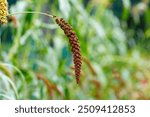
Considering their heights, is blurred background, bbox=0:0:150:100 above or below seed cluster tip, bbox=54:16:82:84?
above

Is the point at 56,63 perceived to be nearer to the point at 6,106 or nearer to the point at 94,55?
the point at 94,55

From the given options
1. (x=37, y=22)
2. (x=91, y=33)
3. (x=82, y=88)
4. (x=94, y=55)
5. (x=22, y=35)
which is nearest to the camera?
(x=22, y=35)

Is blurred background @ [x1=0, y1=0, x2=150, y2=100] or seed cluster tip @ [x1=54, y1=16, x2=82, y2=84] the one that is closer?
seed cluster tip @ [x1=54, y1=16, x2=82, y2=84]

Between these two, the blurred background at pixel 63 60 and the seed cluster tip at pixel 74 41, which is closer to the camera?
the seed cluster tip at pixel 74 41

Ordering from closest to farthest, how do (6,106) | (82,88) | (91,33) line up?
(6,106)
(82,88)
(91,33)

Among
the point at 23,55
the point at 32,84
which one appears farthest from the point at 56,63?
the point at 32,84

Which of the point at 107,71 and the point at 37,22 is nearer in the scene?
the point at 37,22

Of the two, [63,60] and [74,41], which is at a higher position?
[63,60]

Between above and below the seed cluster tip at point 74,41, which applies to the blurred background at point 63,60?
above
